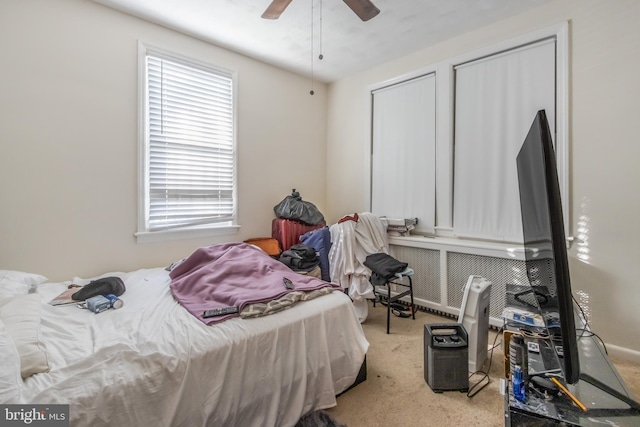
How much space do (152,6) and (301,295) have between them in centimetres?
269

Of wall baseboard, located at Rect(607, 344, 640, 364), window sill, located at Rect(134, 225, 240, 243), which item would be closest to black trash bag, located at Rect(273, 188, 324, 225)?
window sill, located at Rect(134, 225, 240, 243)

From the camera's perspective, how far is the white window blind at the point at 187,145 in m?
2.74

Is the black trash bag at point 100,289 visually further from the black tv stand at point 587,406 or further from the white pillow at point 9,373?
the black tv stand at point 587,406

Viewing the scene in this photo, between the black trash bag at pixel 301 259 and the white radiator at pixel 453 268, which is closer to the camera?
the white radiator at pixel 453 268

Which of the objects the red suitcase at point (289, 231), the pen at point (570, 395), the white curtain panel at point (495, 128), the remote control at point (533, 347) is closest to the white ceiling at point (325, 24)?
the white curtain panel at point (495, 128)

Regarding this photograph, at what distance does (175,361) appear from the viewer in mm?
1236

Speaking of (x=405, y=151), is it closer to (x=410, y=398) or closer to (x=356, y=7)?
(x=356, y=7)

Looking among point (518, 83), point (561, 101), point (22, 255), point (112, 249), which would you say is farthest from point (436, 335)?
point (22, 255)

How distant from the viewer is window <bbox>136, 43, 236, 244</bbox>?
2709 mm

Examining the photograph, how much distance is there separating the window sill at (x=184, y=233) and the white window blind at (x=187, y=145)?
0.17 feet

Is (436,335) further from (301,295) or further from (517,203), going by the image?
(517,203)

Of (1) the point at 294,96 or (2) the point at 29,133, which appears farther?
(1) the point at 294,96

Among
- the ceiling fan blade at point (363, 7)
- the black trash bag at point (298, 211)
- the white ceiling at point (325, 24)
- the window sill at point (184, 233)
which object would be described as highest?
the white ceiling at point (325, 24)

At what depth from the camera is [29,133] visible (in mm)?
2158
